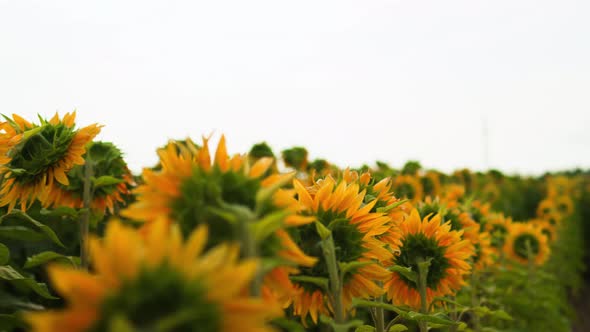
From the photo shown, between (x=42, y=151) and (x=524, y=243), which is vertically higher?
(x=42, y=151)

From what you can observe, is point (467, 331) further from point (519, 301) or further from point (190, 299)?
point (190, 299)

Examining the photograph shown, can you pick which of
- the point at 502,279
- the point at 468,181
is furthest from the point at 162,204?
the point at 468,181

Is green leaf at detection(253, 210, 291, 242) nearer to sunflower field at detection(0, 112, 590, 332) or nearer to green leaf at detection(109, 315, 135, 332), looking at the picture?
sunflower field at detection(0, 112, 590, 332)

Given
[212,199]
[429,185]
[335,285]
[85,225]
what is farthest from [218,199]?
[429,185]

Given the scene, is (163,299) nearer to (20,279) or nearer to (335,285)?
(335,285)

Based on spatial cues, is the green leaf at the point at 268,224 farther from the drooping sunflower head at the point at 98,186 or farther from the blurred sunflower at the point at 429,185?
the blurred sunflower at the point at 429,185
